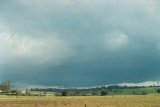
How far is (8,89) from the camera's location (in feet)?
646

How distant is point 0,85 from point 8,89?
5.94 m

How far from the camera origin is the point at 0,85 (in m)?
200
